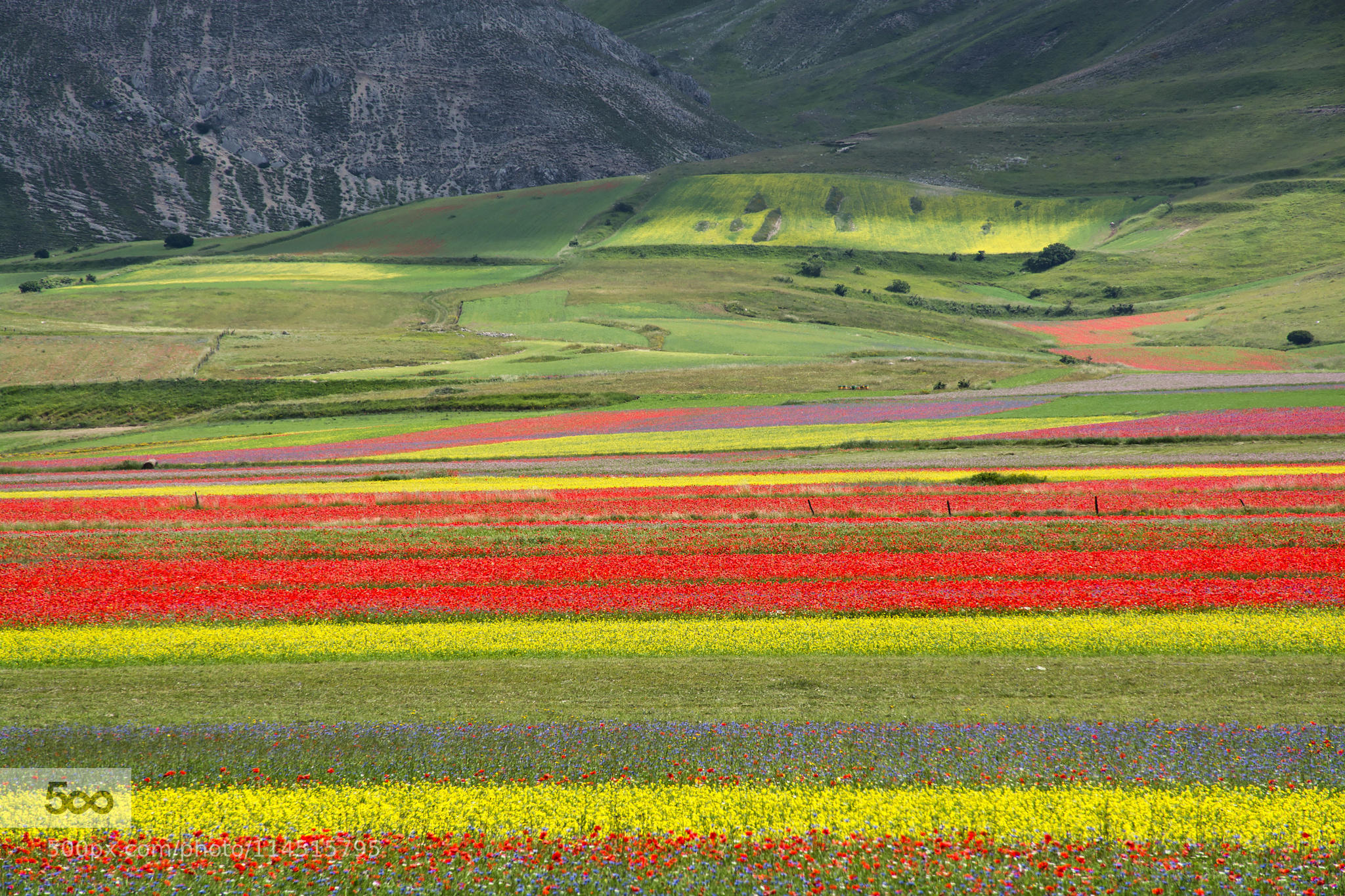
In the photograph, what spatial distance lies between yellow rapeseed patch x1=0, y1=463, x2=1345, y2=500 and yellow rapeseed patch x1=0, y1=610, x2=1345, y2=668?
2213cm

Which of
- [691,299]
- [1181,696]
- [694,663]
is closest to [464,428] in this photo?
[694,663]

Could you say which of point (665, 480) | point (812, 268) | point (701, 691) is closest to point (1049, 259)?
point (812, 268)

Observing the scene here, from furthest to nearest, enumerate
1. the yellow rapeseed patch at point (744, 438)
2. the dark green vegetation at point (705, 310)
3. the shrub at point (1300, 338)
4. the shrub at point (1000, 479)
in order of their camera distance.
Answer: the shrub at point (1300, 338) → the dark green vegetation at point (705, 310) → the yellow rapeseed patch at point (744, 438) → the shrub at point (1000, 479)

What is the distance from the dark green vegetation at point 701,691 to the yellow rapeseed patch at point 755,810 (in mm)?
2640

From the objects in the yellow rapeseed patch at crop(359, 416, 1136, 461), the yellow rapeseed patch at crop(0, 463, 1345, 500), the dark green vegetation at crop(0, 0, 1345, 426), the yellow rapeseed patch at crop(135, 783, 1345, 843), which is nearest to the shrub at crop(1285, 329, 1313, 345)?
the dark green vegetation at crop(0, 0, 1345, 426)

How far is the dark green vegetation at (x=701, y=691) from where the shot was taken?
14.5 meters

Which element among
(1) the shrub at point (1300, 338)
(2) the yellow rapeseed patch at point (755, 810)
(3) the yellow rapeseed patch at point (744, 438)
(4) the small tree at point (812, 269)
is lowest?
(1) the shrub at point (1300, 338)

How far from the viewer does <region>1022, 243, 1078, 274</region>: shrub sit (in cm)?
18175

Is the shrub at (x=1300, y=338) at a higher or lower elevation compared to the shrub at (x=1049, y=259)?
lower

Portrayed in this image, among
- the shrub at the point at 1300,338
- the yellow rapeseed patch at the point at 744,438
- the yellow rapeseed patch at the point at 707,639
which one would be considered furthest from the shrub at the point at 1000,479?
the shrub at the point at 1300,338

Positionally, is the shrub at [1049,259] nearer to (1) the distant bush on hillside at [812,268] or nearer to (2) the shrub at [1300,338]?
(1) the distant bush on hillside at [812,268]

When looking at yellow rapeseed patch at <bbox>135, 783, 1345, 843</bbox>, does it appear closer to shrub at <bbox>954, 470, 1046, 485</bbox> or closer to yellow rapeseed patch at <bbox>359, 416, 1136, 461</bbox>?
shrub at <bbox>954, 470, 1046, 485</bbox>

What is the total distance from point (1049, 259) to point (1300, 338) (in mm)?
76531

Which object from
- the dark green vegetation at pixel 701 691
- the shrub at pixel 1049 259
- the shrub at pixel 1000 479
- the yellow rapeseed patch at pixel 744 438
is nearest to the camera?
the dark green vegetation at pixel 701 691
